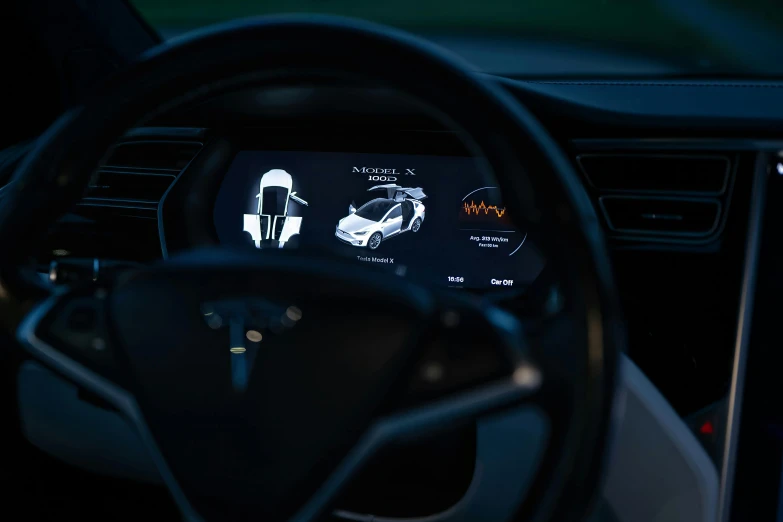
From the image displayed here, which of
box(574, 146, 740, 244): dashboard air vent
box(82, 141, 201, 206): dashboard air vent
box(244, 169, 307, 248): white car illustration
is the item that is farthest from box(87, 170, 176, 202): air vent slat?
box(574, 146, 740, 244): dashboard air vent

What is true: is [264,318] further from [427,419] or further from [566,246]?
[566,246]

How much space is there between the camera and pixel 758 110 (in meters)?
1.96

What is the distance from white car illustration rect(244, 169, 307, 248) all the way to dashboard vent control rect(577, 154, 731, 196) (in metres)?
0.83

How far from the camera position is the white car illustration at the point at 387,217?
7.47ft

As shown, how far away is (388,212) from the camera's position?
2260mm

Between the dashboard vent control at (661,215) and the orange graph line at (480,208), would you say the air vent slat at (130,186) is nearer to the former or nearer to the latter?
the orange graph line at (480,208)

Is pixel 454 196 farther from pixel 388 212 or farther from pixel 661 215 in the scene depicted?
pixel 661 215

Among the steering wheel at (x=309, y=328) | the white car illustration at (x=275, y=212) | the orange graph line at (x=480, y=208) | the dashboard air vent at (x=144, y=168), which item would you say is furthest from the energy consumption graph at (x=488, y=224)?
the steering wheel at (x=309, y=328)

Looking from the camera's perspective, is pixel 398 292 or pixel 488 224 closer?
pixel 398 292

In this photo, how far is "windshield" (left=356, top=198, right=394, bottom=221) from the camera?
2.27m

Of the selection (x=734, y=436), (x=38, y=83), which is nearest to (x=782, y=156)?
(x=734, y=436)

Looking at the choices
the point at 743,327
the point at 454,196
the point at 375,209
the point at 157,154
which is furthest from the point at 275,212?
the point at 743,327

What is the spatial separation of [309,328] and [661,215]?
1184mm

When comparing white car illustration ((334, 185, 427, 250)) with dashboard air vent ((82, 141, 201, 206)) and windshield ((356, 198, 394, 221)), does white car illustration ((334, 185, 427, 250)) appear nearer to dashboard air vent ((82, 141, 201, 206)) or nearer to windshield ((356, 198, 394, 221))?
windshield ((356, 198, 394, 221))
